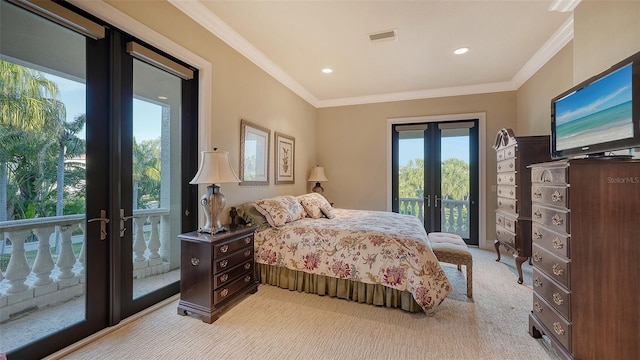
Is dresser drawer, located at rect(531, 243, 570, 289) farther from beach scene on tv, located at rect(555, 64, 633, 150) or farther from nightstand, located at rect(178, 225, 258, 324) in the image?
nightstand, located at rect(178, 225, 258, 324)

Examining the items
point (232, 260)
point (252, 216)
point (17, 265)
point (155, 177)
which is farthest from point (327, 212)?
point (17, 265)

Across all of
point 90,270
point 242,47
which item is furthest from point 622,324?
point 242,47

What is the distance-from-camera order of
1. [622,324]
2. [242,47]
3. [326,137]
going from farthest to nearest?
[326,137] < [242,47] < [622,324]

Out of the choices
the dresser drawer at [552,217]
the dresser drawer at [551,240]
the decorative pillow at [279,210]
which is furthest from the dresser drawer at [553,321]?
the decorative pillow at [279,210]

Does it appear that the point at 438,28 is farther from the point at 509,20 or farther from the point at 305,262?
the point at 305,262

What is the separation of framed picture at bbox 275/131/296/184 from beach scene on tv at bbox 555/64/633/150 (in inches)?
129

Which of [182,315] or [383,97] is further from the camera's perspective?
[383,97]

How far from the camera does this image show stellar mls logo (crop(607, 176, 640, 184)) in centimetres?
140

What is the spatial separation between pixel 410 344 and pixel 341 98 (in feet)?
14.6

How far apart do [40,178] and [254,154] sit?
2089 mm

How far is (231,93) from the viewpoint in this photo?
308 centimetres

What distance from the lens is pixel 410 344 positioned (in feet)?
6.18

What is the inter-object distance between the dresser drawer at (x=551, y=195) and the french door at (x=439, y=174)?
2932 millimetres

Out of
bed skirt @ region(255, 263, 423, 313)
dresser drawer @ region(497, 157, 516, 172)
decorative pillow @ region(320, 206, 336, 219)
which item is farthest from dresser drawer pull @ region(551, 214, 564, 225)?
decorative pillow @ region(320, 206, 336, 219)
